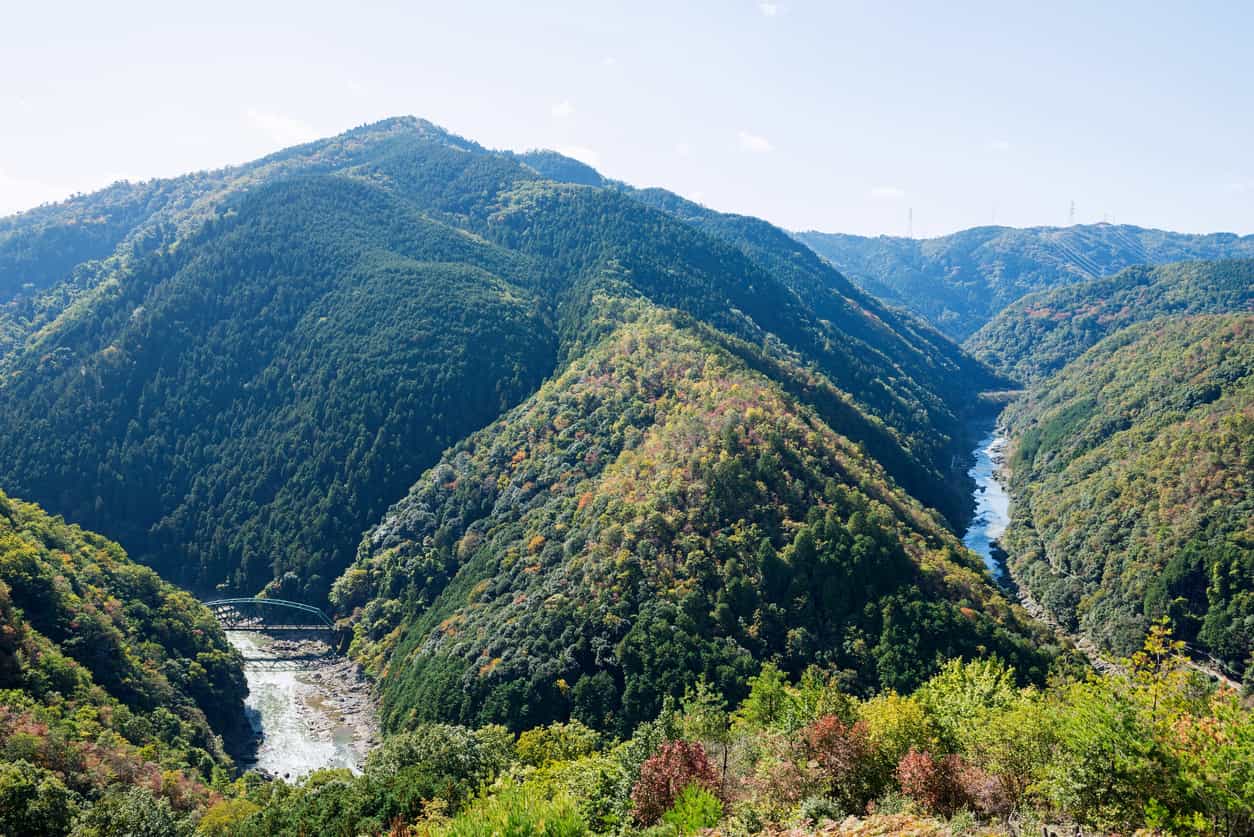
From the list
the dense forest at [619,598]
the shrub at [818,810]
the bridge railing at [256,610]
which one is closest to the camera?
the shrub at [818,810]

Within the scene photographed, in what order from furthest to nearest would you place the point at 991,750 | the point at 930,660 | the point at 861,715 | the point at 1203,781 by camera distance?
the point at 930,660
the point at 861,715
the point at 991,750
the point at 1203,781

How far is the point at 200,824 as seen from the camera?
69.1m

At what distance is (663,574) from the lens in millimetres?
106312

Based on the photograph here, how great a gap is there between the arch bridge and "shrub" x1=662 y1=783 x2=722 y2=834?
440 feet

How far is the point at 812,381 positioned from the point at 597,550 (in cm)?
8985

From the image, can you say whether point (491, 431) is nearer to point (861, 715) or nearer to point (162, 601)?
point (162, 601)

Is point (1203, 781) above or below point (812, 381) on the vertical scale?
below

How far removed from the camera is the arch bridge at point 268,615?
506 feet

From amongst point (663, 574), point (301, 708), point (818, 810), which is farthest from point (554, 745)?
point (301, 708)

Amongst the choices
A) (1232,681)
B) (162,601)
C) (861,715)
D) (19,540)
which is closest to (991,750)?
(861,715)

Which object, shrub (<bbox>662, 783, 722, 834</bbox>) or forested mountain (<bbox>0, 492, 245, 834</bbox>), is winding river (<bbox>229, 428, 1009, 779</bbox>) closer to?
forested mountain (<bbox>0, 492, 245, 834</bbox>)

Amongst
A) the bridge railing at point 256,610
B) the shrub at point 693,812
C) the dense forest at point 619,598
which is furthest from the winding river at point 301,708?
the shrub at point 693,812

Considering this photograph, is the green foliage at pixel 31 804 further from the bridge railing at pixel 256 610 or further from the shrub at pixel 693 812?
the bridge railing at pixel 256 610

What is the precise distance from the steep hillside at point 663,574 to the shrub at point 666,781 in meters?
55.3
